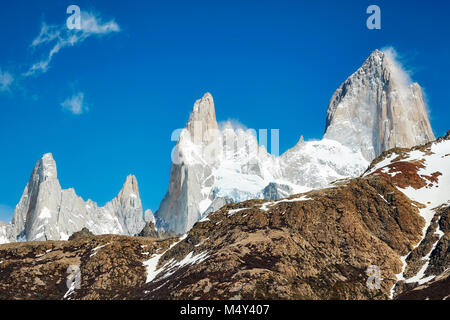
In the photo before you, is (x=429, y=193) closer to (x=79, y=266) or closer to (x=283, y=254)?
(x=283, y=254)

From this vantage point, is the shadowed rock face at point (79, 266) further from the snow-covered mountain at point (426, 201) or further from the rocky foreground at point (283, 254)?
the snow-covered mountain at point (426, 201)

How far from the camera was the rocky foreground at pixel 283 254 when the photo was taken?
114125 millimetres

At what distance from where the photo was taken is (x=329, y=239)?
136250 mm

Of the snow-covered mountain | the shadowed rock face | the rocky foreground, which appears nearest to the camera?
the rocky foreground

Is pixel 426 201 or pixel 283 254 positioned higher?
pixel 426 201

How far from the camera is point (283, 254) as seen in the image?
405ft

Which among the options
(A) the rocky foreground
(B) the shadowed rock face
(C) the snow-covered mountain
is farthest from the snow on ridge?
(B) the shadowed rock face

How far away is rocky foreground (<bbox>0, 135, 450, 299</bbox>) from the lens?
114125mm

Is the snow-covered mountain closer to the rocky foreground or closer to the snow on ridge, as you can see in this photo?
the snow on ridge

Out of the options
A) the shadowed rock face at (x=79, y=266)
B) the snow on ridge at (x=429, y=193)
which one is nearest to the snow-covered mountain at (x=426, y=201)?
the snow on ridge at (x=429, y=193)

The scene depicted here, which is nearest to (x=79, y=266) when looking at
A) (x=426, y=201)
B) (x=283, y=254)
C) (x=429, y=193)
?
(x=283, y=254)
